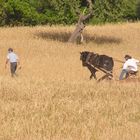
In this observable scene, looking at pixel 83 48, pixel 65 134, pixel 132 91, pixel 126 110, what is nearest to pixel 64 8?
pixel 83 48

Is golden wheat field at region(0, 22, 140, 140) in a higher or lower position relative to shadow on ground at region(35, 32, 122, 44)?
lower

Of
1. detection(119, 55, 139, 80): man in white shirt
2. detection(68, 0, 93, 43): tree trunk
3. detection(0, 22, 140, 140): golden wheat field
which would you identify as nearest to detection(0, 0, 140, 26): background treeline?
detection(68, 0, 93, 43): tree trunk

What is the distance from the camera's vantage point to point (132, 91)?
16719 mm

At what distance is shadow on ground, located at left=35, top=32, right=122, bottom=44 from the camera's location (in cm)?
4534

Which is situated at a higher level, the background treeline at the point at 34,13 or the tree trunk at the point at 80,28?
the background treeline at the point at 34,13

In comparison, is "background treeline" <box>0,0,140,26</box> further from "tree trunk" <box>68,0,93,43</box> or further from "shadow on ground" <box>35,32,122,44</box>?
"tree trunk" <box>68,0,93,43</box>

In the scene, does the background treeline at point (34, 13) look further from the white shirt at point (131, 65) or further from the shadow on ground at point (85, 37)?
the white shirt at point (131, 65)

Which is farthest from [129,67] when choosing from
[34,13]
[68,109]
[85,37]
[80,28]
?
[34,13]

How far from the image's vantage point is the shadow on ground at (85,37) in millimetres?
45344

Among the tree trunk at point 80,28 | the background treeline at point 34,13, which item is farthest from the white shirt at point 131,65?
the background treeline at point 34,13

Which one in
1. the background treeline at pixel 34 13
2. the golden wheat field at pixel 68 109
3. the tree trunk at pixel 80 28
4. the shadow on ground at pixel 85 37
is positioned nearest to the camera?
the golden wheat field at pixel 68 109

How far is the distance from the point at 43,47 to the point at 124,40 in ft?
35.0

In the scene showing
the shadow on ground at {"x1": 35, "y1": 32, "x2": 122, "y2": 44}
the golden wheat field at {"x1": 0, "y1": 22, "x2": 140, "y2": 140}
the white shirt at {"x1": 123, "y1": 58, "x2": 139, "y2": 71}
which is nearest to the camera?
the golden wheat field at {"x1": 0, "y1": 22, "x2": 140, "y2": 140}

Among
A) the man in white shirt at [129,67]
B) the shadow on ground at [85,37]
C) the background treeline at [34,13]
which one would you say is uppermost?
the background treeline at [34,13]
